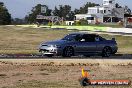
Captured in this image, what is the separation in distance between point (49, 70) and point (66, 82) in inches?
158

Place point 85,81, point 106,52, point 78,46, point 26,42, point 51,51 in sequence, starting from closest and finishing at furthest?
point 85,81 < point 51,51 < point 78,46 < point 106,52 < point 26,42

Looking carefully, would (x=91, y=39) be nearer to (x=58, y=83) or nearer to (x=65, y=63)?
(x=65, y=63)

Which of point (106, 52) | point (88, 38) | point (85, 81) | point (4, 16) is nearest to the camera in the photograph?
point (85, 81)

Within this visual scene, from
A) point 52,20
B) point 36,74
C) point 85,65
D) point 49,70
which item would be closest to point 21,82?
point 36,74

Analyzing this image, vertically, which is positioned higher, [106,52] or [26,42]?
[106,52]

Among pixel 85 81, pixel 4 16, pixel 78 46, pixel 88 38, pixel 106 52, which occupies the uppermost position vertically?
pixel 85 81

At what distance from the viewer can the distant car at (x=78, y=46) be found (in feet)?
86.8

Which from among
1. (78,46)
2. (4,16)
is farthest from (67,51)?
(4,16)

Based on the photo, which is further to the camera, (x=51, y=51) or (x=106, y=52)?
(x=106, y=52)

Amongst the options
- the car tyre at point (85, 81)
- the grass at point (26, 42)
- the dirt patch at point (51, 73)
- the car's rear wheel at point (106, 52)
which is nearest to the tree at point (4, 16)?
the grass at point (26, 42)

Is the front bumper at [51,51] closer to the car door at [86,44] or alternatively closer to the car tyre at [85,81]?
the car door at [86,44]

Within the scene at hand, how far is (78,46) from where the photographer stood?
88.7 ft

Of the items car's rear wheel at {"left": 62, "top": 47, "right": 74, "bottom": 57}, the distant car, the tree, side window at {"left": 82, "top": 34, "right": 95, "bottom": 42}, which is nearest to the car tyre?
the distant car

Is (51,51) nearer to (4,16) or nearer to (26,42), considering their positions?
(26,42)
